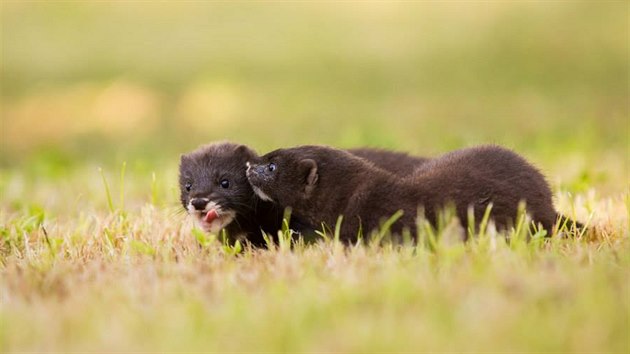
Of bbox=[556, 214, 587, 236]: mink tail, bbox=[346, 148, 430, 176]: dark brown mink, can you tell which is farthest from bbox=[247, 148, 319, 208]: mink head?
bbox=[556, 214, 587, 236]: mink tail

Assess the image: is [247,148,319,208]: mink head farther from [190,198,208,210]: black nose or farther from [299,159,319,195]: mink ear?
[190,198,208,210]: black nose

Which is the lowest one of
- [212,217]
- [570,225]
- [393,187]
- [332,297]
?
[212,217]

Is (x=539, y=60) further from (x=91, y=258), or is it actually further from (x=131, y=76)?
(x=91, y=258)

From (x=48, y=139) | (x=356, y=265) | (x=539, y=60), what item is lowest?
(x=48, y=139)

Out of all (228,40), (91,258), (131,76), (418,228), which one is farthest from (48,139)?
(418,228)

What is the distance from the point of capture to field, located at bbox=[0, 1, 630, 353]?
13.0 ft

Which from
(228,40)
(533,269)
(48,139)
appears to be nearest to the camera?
(533,269)

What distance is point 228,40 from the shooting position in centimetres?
1839

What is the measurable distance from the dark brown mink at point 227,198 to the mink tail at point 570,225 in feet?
4.39

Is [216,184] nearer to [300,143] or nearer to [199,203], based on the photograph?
[199,203]

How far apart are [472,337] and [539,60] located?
13115 mm

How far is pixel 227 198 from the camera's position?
7.03 metres

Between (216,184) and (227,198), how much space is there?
21cm

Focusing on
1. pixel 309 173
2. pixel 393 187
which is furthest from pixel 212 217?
pixel 393 187
